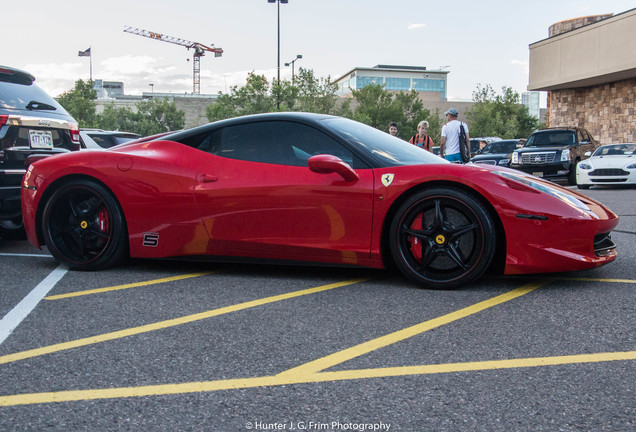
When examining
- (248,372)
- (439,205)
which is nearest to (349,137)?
(439,205)

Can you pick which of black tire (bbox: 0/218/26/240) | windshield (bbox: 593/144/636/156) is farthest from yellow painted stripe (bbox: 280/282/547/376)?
windshield (bbox: 593/144/636/156)

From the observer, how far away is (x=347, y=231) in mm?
4227

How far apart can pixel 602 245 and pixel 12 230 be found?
5893 millimetres

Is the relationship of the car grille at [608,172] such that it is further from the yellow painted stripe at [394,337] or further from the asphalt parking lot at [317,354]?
the yellow painted stripe at [394,337]

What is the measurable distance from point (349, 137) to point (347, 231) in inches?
28.2

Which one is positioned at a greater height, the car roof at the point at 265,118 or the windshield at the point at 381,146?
the car roof at the point at 265,118

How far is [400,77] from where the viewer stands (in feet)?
381

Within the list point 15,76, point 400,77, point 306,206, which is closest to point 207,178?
point 306,206

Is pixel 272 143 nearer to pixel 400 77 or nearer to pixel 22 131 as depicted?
pixel 22 131

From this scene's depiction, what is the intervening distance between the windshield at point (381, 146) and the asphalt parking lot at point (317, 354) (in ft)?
2.82

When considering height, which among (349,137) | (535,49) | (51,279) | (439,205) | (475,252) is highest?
(535,49)

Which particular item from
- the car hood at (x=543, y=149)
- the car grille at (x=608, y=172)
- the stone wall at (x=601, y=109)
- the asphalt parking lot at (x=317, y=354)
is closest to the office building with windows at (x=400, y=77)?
the stone wall at (x=601, y=109)

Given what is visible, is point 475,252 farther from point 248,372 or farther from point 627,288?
point 248,372

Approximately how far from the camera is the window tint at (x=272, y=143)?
445cm
